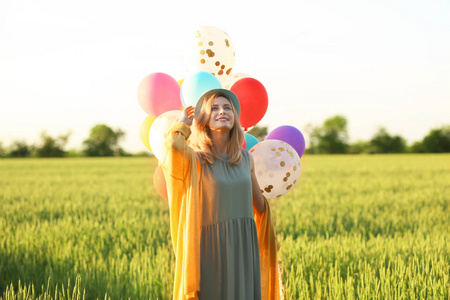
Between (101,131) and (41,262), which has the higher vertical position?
(101,131)

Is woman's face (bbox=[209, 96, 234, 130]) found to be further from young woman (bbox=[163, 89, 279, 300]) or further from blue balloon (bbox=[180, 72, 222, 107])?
blue balloon (bbox=[180, 72, 222, 107])

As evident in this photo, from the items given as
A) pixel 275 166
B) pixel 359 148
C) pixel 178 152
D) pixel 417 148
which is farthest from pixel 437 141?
pixel 178 152

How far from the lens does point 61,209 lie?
7.88 m

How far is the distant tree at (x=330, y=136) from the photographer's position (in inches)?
2665

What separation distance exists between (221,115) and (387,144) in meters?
69.1

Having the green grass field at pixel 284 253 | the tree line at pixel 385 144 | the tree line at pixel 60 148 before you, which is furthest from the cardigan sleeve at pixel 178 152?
the tree line at pixel 385 144

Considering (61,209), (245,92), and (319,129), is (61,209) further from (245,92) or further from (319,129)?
(319,129)

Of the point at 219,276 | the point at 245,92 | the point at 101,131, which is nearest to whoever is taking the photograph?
the point at 219,276

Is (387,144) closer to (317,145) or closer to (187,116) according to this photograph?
(317,145)

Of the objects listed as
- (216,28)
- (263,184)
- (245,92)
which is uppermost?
(216,28)

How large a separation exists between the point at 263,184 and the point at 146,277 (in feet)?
4.92

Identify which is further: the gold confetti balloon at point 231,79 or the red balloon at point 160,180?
the gold confetti balloon at point 231,79

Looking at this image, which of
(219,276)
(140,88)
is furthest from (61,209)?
(219,276)

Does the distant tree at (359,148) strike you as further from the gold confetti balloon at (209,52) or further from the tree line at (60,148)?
the gold confetti balloon at (209,52)
